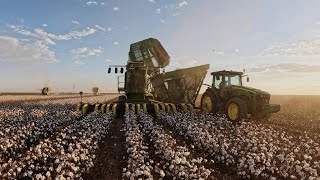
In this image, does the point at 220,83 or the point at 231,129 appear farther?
the point at 220,83

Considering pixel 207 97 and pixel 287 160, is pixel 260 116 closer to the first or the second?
pixel 207 97

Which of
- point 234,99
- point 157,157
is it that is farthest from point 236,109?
point 157,157

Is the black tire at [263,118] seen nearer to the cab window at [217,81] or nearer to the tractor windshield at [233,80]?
the tractor windshield at [233,80]

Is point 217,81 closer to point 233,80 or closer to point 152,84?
point 233,80

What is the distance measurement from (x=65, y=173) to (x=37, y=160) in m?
2.09

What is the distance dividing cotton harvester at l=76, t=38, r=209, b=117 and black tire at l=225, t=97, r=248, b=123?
190 inches

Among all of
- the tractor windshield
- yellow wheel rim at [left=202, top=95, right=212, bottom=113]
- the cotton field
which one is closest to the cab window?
the tractor windshield

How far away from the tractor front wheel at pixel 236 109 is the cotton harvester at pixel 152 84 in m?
4.83

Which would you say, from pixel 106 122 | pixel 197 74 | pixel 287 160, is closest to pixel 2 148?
pixel 106 122

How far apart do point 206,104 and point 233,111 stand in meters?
3.19

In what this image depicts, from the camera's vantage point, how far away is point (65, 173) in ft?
29.5

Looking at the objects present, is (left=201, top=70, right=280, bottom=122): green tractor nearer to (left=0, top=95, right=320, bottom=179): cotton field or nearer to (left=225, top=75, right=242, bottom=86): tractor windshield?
(left=225, top=75, right=242, bottom=86): tractor windshield

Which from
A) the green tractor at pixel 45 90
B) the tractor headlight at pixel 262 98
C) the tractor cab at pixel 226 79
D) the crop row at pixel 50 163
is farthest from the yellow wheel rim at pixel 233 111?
the green tractor at pixel 45 90

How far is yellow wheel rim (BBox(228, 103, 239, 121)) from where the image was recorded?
19.3 metres
